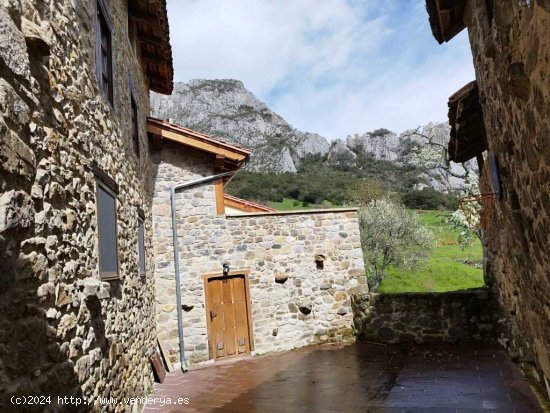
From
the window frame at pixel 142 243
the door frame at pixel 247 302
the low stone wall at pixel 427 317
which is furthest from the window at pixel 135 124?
the low stone wall at pixel 427 317

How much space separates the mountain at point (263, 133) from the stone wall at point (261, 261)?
37.2 metres

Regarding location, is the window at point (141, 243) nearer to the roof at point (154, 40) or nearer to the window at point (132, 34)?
the window at point (132, 34)

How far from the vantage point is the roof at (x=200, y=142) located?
8873 mm

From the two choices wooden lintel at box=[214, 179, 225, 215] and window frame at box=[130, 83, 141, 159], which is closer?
window frame at box=[130, 83, 141, 159]

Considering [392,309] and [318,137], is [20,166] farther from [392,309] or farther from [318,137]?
[318,137]

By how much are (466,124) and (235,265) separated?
564 cm

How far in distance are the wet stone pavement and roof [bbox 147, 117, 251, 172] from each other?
4.49 metres

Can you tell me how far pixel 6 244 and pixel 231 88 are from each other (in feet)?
221

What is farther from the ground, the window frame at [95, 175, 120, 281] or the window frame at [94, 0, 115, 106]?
the window frame at [94, 0, 115, 106]

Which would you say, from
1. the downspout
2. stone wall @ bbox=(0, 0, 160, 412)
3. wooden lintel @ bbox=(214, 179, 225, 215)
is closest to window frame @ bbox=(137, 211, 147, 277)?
the downspout

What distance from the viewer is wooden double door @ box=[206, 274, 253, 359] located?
9.02 metres

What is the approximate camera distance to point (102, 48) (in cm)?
512

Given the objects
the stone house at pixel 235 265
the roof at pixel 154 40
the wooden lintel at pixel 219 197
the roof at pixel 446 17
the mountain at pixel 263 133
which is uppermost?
the mountain at pixel 263 133

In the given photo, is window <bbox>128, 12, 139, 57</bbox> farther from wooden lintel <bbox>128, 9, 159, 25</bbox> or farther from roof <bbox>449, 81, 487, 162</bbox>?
roof <bbox>449, 81, 487, 162</bbox>
